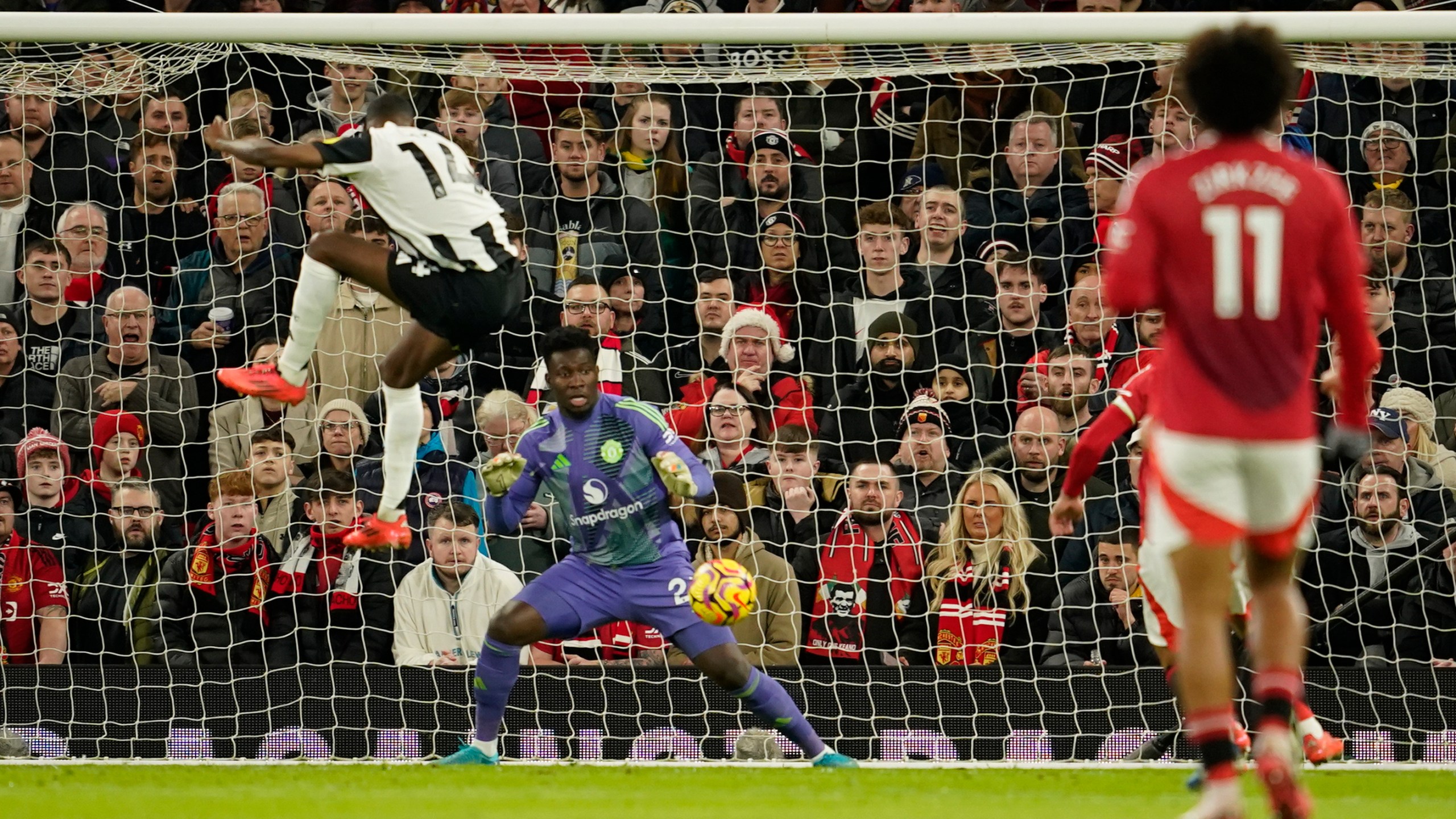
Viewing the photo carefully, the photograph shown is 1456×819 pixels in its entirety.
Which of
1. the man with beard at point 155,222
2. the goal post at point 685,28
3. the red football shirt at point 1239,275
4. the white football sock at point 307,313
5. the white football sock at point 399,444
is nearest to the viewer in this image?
the red football shirt at point 1239,275

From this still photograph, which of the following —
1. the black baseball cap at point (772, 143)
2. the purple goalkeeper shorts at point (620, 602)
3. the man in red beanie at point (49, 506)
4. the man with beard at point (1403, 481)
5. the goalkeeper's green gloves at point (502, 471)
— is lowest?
the purple goalkeeper shorts at point (620, 602)

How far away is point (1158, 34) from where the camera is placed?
7.53m

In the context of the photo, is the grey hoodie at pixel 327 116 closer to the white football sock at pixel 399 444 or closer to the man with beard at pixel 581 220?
the man with beard at pixel 581 220

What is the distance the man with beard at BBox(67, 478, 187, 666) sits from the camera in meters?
8.70

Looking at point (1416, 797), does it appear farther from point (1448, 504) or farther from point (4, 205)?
point (4, 205)

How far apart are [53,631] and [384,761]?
1980 mm

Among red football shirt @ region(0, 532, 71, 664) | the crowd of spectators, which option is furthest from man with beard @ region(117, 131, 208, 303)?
red football shirt @ region(0, 532, 71, 664)

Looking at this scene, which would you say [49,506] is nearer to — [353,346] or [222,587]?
[222,587]

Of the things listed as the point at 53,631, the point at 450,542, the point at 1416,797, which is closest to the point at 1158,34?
the point at 1416,797

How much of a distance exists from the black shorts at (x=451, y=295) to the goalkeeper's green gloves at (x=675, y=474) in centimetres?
150

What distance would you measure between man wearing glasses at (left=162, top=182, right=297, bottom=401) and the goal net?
0.03m

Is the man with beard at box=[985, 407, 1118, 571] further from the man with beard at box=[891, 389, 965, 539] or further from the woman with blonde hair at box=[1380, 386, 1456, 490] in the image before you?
the woman with blonde hair at box=[1380, 386, 1456, 490]

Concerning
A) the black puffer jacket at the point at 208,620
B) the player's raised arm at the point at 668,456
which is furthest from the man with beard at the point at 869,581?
the black puffer jacket at the point at 208,620

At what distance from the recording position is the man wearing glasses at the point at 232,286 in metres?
9.34
